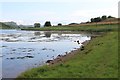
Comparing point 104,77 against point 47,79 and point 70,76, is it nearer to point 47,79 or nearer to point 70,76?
Result: point 70,76

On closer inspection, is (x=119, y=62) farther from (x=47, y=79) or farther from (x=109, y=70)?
(x=47, y=79)

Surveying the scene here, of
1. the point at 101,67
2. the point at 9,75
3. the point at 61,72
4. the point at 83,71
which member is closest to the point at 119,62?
the point at 101,67

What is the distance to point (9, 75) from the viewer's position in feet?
78.9

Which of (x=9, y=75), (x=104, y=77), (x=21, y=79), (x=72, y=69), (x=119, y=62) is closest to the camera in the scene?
(x=104, y=77)

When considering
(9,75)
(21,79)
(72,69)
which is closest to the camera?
(21,79)

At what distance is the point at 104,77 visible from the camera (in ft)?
57.4

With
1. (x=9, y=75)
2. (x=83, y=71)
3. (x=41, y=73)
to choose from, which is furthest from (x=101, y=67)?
(x=9, y=75)

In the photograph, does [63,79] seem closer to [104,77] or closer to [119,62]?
[104,77]

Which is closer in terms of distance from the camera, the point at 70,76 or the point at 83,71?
the point at 70,76

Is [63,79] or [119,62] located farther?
[119,62]

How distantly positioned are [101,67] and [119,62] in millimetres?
1997

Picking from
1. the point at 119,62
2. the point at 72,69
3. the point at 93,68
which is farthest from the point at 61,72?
the point at 119,62

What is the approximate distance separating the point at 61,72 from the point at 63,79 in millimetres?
2184

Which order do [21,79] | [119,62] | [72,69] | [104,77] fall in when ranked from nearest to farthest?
[104,77] < [21,79] < [72,69] < [119,62]
